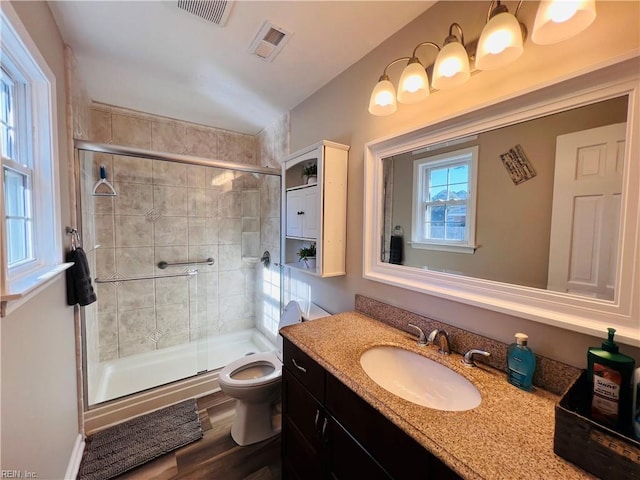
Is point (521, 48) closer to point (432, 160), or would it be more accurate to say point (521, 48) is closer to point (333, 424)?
point (432, 160)

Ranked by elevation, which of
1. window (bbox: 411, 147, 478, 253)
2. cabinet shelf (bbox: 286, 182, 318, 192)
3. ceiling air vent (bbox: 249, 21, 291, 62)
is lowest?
window (bbox: 411, 147, 478, 253)

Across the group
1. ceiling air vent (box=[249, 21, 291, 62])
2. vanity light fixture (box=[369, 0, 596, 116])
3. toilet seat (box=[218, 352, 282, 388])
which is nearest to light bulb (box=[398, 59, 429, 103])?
vanity light fixture (box=[369, 0, 596, 116])

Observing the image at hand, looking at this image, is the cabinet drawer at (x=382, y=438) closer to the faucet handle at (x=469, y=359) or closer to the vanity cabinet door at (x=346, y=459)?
the vanity cabinet door at (x=346, y=459)

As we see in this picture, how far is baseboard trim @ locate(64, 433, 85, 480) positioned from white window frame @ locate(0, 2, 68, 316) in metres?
1.07

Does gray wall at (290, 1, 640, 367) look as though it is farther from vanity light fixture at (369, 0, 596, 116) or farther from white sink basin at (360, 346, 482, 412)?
white sink basin at (360, 346, 482, 412)

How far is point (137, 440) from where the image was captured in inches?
64.9

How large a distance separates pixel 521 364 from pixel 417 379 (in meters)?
0.40

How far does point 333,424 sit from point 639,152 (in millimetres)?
1284

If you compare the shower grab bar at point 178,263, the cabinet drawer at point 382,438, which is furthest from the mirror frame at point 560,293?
the shower grab bar at point 178,263

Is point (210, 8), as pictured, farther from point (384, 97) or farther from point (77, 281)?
point (77, 281)

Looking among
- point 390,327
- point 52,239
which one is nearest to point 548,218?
point 390,327

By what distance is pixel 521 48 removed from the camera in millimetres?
844

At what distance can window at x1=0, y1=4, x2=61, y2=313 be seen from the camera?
914mm

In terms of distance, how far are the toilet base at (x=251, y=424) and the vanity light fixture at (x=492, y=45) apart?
1.94m
